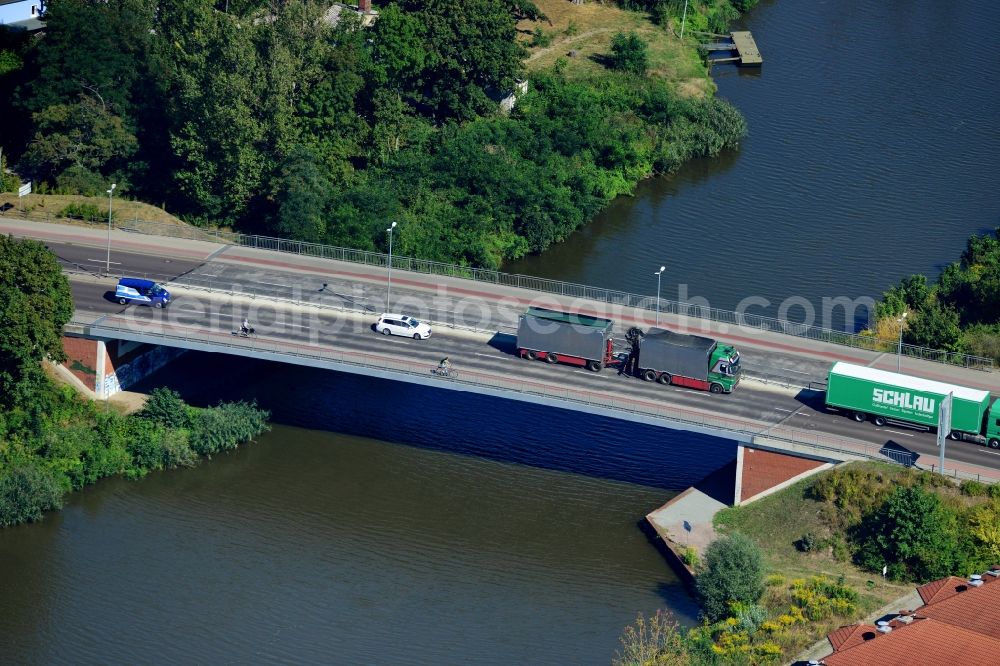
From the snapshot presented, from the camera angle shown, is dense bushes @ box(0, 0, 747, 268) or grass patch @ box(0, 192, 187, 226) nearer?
grass patch @ box(0, 192, 187, 226)

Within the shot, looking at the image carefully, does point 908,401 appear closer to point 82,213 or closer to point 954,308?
point 954,308

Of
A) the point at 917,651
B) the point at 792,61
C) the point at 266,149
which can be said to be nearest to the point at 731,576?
the point at 917,651

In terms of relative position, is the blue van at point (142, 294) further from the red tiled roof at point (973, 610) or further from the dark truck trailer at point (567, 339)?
the red tiled roof at point (973, 610)

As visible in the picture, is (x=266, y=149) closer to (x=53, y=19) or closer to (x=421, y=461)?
(x=53, y=19)

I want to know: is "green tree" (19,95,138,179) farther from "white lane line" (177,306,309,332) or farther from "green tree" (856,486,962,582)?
"green tree" (856,486,962,582)

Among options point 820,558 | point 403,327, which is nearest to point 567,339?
point 403,327

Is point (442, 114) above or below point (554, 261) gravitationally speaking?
above

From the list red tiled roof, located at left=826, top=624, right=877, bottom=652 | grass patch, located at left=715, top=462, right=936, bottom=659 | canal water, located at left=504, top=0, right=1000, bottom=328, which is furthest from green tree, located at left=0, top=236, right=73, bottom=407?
red tiled roof, located at left=826, top=624, right=877, bottom=652

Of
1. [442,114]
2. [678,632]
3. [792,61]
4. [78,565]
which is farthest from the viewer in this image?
[792,61]
